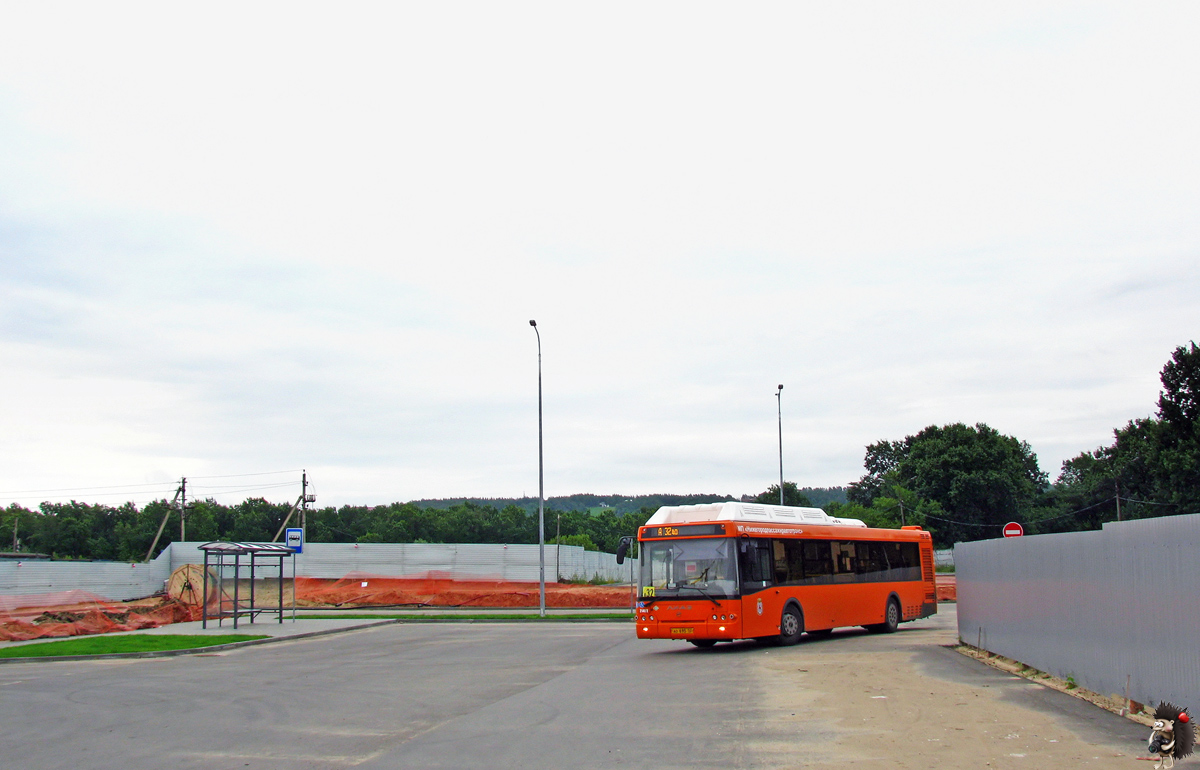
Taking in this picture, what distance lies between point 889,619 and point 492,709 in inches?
658

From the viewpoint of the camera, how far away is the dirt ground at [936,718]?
8953 millimetres

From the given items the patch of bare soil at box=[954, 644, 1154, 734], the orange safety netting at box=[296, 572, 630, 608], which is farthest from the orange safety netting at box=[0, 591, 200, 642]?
the patch of bare soil at box=[954, 644, 1154, 734]

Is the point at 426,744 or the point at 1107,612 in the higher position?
the point at 1107,612

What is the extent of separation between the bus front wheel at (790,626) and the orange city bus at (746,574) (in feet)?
0.07

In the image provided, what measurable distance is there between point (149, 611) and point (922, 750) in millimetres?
32921

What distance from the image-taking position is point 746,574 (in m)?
21.9

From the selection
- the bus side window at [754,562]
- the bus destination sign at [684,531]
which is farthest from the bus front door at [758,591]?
the bus destination sign at [684,531]

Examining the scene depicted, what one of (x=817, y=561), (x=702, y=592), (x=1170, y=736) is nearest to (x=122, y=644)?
(x=702, y=592)

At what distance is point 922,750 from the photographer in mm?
9367

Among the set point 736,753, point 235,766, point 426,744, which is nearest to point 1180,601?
point 736,753

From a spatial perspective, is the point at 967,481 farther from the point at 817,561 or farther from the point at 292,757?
the point at 292,757

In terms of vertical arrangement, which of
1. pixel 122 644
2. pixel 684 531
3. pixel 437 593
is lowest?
pixel 437 593

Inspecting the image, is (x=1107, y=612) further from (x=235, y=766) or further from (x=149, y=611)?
(x=149, y=611)

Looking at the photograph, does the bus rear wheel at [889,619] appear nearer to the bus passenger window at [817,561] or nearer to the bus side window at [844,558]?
the bus side window at [844,558]
